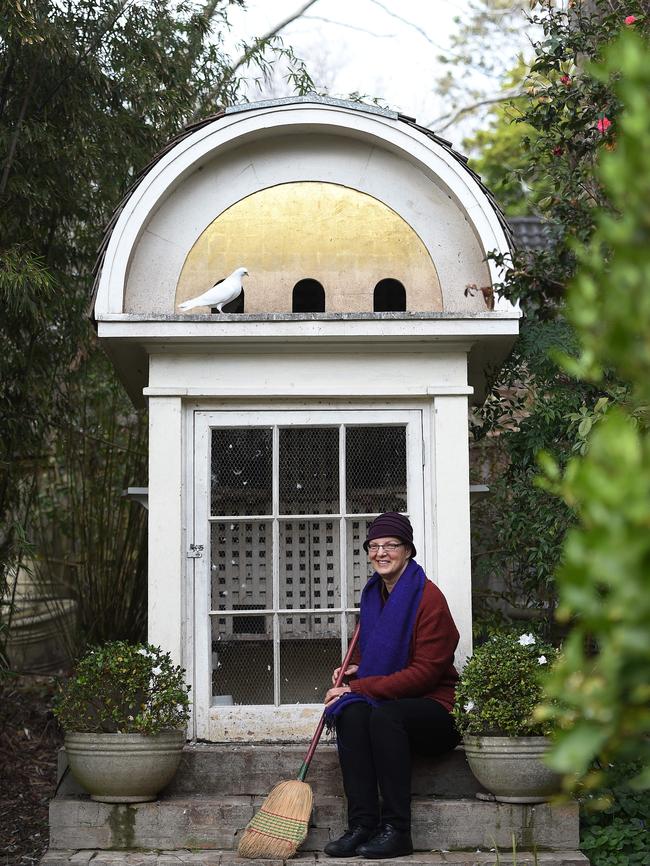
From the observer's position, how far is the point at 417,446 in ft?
18.0

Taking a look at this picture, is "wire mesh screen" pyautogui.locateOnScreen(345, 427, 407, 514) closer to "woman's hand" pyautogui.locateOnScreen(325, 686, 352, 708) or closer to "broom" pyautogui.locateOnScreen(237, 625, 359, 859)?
"woman's hand" pyautogui.locateOnScreen(325, 686, 352, 708)

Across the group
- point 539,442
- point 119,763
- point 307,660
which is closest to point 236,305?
point 539,442

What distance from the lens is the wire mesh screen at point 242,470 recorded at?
5480mm

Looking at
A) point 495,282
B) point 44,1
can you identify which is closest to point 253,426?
point 495,282

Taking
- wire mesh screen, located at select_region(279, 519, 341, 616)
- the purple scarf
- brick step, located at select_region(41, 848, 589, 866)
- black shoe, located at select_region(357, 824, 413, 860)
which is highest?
wire mesh screen, located at select_region(279, 519, 341, 616)

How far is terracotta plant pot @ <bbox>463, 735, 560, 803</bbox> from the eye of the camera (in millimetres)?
4605

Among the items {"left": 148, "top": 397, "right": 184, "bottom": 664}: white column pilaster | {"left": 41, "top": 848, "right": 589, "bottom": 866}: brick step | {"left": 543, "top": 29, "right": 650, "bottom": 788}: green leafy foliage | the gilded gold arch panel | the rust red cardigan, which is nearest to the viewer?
{"left": 543, "top": 29, "right": 650, "bottom": 788}: green leafy foliage

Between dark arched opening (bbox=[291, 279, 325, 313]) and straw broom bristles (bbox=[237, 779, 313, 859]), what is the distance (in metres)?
2.45

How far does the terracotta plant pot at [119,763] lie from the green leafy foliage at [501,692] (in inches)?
51.7

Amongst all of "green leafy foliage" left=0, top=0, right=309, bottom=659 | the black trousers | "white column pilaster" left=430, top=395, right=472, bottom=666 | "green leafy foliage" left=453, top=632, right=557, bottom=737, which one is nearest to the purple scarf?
the black trousers

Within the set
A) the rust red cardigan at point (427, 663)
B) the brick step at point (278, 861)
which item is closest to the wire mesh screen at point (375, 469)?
the rust red cardigan at point (427, 663)

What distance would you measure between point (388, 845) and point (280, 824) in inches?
17.9

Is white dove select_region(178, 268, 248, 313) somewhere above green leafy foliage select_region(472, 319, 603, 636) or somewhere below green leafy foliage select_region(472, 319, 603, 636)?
above

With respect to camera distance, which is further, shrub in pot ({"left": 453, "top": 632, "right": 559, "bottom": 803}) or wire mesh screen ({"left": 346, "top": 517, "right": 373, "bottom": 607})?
wire mesh screen ({"left": 346, "top": 517, "right": 373, "bottom": 607})
